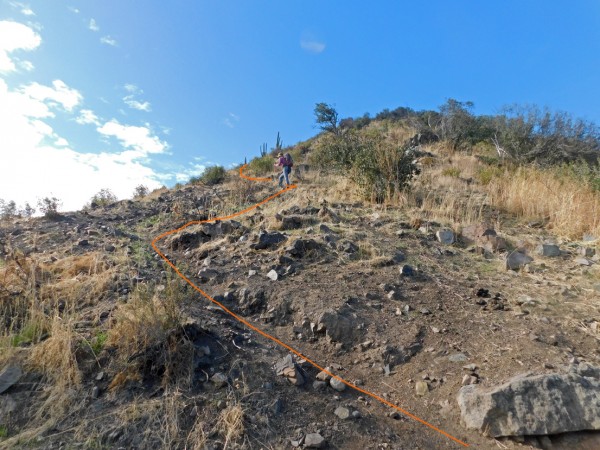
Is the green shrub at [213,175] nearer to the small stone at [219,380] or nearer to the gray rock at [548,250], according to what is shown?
the gray rock at [548,250]

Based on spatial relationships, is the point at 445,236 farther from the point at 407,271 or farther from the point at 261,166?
the point at 261,166

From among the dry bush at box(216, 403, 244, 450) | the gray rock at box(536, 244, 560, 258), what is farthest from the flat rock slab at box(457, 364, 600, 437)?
the gray rock at box(536, 244, 560, 258)

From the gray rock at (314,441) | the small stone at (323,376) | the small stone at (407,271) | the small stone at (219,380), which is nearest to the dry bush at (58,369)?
the small stone at (219,380)

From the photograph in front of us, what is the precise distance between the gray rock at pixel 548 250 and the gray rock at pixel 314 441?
11.8 ft

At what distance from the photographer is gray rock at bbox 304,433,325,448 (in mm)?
2012

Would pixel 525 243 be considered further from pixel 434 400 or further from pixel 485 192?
pixel 434 400

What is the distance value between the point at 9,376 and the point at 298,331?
6.89ft

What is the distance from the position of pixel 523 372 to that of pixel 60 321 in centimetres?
344

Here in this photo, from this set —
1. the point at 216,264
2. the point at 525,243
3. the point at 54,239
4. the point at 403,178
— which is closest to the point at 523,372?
the point at 525,243

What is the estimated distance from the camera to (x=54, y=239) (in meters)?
5.40

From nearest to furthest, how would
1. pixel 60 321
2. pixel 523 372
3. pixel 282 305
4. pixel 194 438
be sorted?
pixel 194 438 → pixel 523 372 → pixel 60 321 → pixel 282 305

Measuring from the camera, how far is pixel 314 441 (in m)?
2.03

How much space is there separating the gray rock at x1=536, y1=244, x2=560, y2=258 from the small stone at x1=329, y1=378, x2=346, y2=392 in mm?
3180

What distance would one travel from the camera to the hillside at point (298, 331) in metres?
2.12
